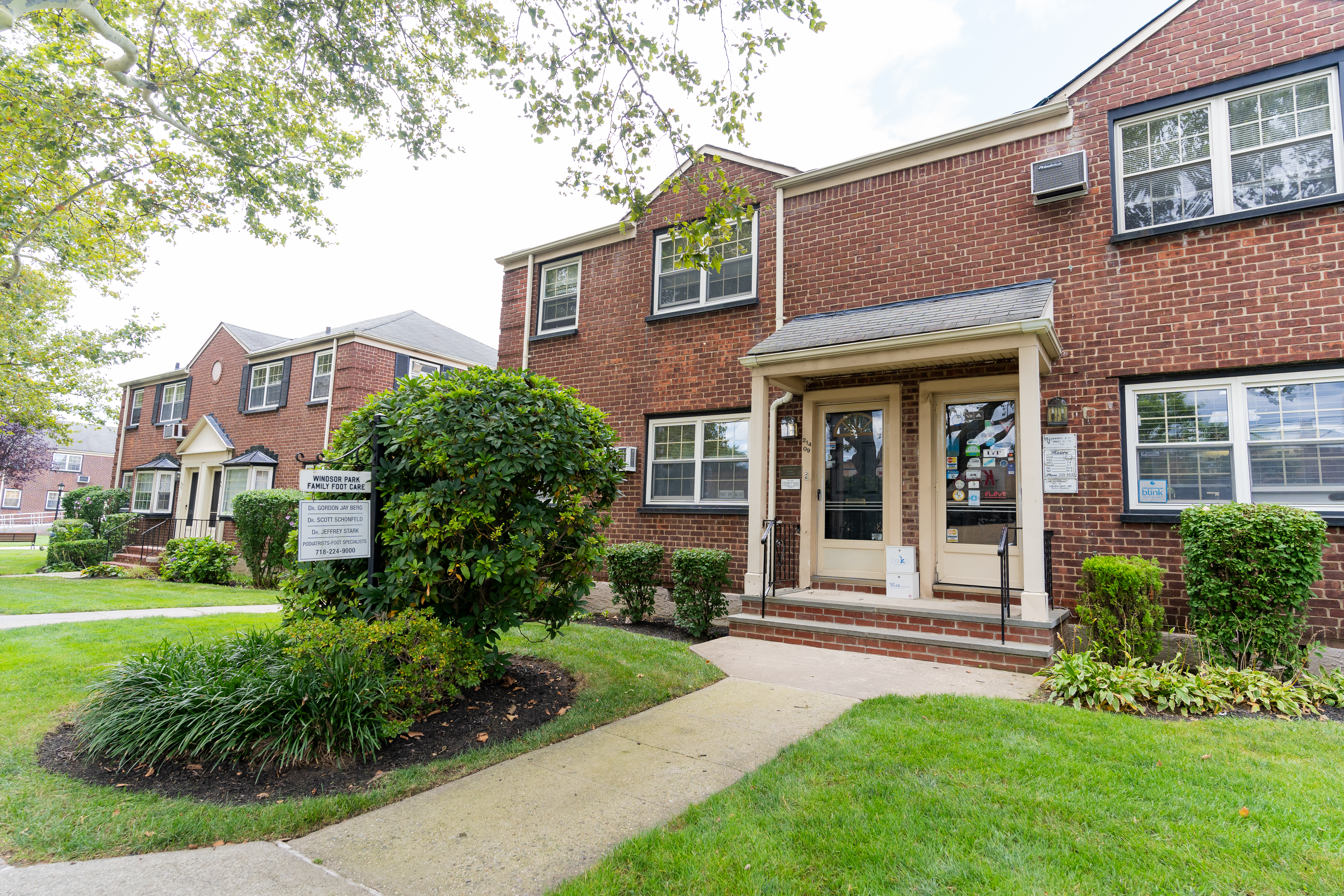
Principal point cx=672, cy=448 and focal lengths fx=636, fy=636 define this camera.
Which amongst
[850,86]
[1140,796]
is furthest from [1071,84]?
[1140,796]

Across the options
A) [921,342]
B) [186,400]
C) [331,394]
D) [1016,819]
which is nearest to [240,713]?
[1016,819]

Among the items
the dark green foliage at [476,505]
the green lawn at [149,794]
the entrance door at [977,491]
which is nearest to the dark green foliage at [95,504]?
the green lawn at [149,794]

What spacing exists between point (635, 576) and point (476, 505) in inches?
180

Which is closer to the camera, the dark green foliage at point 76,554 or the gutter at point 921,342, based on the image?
the gutter at point 921,342

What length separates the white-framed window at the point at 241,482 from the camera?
17438 mm

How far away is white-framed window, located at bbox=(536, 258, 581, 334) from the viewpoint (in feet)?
35.7

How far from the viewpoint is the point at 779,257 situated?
8.77m

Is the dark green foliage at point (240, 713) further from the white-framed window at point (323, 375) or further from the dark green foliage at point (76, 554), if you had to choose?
the dark green foliage at point (76, 554)

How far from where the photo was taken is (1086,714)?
426cm

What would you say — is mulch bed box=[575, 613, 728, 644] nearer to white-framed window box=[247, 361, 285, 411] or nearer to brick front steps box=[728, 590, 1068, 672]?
brick front steps box=[728, 590, 1068, 672]

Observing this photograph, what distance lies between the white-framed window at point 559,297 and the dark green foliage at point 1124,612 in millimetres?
8149

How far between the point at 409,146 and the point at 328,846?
292 inches

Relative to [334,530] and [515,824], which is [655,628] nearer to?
[334,530]

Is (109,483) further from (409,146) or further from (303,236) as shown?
(409,146)
